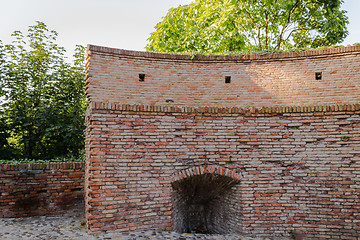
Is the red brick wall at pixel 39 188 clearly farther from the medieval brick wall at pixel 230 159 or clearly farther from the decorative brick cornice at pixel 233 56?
the decorative brick cornice at pixel 233 56

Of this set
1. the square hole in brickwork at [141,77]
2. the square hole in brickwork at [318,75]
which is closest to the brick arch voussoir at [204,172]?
the square hole in brickwork at [141,77]

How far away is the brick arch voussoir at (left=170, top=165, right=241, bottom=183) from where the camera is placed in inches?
210

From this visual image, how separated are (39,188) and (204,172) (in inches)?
170

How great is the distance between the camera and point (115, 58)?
6.00 meters

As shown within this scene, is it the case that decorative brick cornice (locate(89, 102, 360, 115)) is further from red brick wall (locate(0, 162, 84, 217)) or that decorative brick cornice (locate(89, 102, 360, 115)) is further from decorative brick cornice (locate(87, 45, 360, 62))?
red brick wall (locate(0, 162, 84, 217))

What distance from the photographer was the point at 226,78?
6.49m

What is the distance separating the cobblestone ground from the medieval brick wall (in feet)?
0.73

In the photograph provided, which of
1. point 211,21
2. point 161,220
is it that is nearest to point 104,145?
point 161,220

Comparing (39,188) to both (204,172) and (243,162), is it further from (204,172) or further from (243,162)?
(243,162)

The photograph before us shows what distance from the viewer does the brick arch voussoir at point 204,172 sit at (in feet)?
17.5

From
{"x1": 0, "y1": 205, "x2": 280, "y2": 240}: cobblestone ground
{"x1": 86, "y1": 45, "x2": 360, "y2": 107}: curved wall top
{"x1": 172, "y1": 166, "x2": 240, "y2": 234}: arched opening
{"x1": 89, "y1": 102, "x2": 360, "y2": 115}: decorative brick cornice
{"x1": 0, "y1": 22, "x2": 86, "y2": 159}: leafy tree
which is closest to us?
{"x1": 0, "y1": 205, "x2": 280, "y2": 240}: cobblestone ground

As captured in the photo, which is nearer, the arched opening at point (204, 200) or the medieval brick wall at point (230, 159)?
the medieval brick wall at point (230, 159)

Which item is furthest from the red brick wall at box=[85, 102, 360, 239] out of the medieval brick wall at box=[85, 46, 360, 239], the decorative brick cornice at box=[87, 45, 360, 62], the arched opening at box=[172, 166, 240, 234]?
the decorative brick cornice at box=[87, 45, 360, 62]

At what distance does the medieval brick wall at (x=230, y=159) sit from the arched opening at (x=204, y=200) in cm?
4
